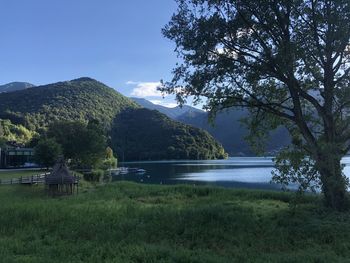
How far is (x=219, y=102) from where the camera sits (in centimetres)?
2628

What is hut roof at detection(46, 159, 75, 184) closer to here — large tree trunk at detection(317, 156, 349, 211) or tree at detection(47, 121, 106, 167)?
large tree trunk at detection(317, 156, 349, 211)

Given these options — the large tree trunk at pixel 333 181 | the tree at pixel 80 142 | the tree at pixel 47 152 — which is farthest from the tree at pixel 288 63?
the tree at pixel 80 142

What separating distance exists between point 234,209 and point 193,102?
7.13 meters

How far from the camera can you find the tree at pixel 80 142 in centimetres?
10944

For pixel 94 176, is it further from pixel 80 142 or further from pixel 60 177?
pixel 60 177

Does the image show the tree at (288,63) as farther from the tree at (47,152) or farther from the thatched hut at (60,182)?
the tree at (47,152)

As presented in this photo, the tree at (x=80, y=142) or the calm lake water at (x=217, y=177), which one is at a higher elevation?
the tree at (x=80, y=142)

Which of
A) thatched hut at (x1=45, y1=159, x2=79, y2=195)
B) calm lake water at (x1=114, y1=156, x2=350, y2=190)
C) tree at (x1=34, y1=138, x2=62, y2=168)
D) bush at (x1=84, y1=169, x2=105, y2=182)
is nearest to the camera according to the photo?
thatched hut at (x1=45, y1=159, x2=79, y2=195)

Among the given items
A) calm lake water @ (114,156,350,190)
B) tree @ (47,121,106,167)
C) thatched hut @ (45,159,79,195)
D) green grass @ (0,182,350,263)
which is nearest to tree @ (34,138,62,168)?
calm lake water @ (114,156,350,190)

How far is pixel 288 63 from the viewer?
21.9m

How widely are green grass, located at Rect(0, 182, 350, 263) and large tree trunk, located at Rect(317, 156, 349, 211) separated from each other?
32.1 inches

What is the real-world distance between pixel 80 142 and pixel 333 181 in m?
94.3

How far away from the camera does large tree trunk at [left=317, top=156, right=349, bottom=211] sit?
68.6 feet

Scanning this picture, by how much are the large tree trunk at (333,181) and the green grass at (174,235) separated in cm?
82
